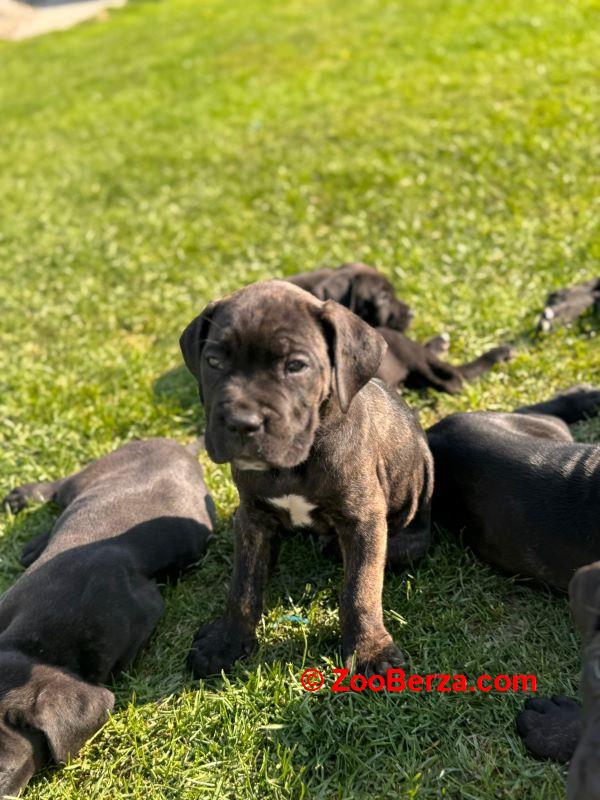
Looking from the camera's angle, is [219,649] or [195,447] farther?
[195,447]

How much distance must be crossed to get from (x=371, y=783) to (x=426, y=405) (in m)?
3.62

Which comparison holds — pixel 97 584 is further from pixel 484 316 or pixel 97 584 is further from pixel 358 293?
pixel 484 316

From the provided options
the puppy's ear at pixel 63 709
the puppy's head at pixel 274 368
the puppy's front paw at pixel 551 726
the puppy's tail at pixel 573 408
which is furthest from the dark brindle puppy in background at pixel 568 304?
the puppy's ear at pixel 63 709

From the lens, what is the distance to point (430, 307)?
8.51 metres

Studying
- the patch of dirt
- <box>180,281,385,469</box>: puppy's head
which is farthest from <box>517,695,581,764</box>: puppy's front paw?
the patch of dirt

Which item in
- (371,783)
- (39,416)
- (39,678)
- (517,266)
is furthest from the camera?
(517,266)

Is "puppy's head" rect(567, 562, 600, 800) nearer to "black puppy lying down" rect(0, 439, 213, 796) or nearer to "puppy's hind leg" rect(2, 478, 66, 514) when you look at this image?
"black puppy lying down" rect(0, 439, 213, 796)

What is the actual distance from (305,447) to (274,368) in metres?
0.42

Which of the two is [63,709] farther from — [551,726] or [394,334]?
[394,334]

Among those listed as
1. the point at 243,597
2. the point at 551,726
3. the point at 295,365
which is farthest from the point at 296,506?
the point at 551,726

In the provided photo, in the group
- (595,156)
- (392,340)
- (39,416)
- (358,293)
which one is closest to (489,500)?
(392,340)

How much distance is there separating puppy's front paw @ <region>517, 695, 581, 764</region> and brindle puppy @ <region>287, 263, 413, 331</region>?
420 cm

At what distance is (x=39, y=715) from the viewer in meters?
4.07

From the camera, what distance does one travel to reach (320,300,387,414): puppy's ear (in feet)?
14.0
